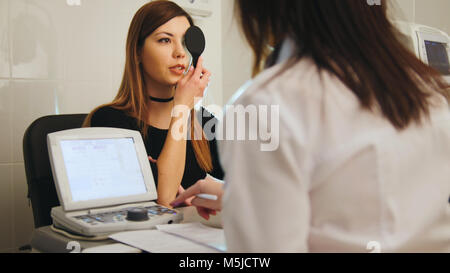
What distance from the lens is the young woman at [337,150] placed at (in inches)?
16.7

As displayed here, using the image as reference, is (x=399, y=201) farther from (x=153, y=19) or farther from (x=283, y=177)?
(x=153, y=19)

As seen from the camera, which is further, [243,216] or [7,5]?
[7,5]

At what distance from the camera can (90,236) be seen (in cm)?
73

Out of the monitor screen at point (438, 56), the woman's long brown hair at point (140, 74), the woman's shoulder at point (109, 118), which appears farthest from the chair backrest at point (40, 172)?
the monitor screen at point (438, 56)

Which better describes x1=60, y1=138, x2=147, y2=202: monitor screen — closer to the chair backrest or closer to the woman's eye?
the chair backrest

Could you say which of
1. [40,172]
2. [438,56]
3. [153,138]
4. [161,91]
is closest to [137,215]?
[40,172]

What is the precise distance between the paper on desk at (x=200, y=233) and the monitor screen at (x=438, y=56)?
987mm

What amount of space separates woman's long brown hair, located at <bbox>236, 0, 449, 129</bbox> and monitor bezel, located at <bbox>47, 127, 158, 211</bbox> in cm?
48

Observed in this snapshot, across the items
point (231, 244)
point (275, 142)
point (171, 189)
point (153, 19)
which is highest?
point (153, 19)

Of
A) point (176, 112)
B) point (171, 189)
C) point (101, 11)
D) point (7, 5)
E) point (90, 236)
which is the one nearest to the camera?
point (90, 236)

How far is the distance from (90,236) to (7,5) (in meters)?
1.20

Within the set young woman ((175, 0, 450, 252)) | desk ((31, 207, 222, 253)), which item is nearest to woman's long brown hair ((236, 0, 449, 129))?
young woman ((175, 0, 450, 252))

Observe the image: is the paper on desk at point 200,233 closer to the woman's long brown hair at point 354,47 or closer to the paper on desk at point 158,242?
the paper on desk at point 158,242

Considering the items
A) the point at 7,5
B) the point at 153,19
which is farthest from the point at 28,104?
the point at 153,19
